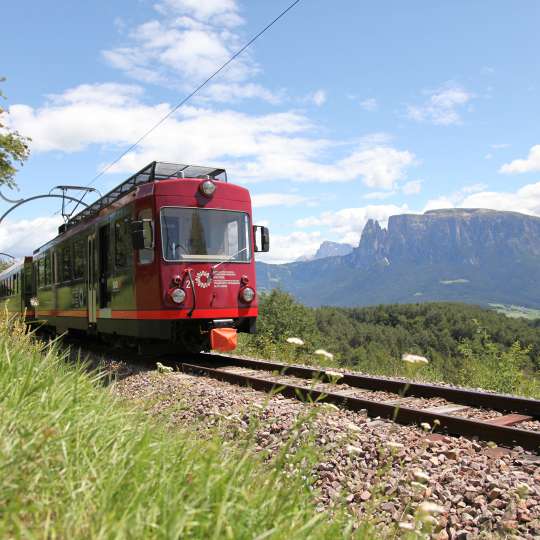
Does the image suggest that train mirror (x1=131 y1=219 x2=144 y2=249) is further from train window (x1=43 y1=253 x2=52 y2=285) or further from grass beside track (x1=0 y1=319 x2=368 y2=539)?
train window (x1=43 y1=253 x2=52 y2=285)

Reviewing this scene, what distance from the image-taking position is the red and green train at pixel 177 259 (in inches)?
395

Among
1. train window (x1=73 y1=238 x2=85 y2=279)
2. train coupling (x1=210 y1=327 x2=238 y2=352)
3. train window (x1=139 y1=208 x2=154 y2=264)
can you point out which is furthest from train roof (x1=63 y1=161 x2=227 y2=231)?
A: train coupling (x1=210 y1=327 x2=238 y2=352)

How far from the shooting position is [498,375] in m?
10.2

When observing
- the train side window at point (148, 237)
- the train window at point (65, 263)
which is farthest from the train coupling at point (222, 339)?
the train window at point (65, 263)

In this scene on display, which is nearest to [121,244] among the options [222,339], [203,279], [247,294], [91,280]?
[203,279]

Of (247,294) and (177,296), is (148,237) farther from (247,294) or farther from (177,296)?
(247,294)

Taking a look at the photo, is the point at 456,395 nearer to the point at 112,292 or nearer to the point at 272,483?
the point at 272,483

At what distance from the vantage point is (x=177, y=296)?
9.96 m

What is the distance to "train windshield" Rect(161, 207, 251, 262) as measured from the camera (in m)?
10.2

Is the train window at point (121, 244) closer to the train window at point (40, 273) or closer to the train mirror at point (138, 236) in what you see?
the train mirror at point (138, 236)

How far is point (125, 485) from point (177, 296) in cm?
776

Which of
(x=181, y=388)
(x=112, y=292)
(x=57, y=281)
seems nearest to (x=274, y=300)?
(x=57, y=281)

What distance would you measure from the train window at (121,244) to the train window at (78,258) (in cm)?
260

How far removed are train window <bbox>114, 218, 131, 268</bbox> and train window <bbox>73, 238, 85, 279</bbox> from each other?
2.60m
